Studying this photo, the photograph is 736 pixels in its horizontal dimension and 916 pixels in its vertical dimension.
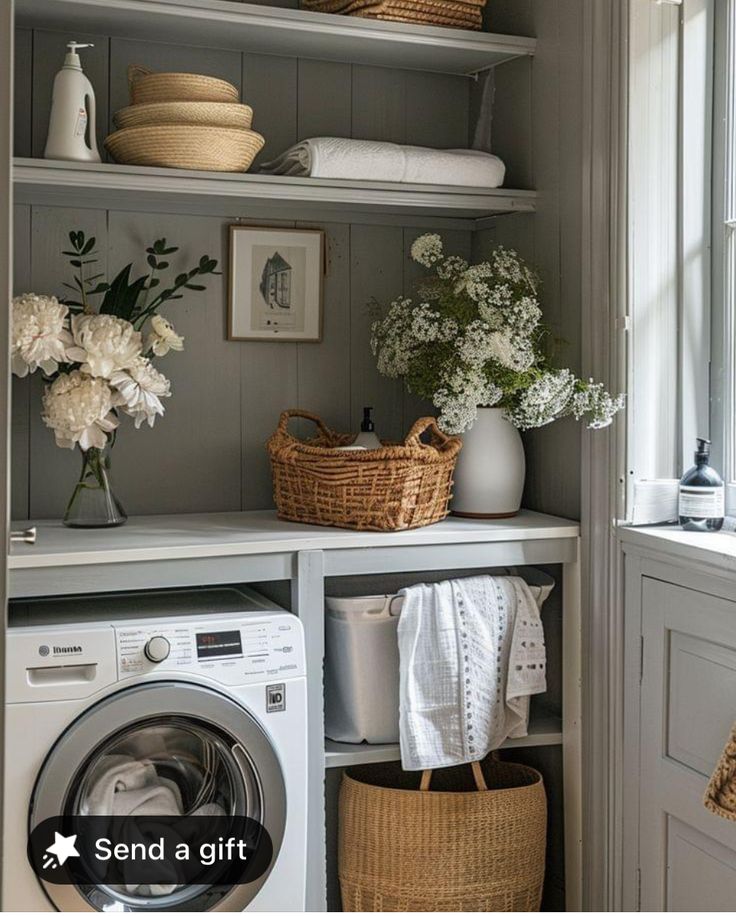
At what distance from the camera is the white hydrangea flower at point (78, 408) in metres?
2.23

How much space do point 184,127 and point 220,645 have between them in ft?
3.43

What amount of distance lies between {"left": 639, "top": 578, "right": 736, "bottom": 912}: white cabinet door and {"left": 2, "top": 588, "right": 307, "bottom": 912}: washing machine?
693 millimetres

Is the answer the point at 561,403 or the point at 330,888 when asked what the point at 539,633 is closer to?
the point at 561,403

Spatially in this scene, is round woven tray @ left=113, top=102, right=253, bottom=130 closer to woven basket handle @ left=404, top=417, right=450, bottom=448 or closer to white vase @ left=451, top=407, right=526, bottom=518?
woven basket handle @ left=404, top=417, right=450, bottom=448

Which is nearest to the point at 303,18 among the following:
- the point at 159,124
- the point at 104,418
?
the point at 159,124

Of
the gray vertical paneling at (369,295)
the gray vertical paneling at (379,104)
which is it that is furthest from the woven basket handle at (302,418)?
the gray vertical paneling at (379,104)

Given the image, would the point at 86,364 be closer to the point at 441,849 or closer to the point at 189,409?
the point at 189,409

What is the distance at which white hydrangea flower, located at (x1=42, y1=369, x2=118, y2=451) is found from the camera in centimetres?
223

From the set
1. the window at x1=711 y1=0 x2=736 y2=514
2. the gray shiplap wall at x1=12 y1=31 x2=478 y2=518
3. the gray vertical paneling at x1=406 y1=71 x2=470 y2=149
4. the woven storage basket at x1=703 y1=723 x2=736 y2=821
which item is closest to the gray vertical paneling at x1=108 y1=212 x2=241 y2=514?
the gray shiplap wall at x1=12 y1=31 x2=478 y2=518

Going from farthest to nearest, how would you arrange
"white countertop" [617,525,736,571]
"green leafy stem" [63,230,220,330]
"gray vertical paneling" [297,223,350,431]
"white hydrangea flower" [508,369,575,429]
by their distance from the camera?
1. "gray vertical paneling" [297,223,350,431]
2. "green leafy stem" [63,230,220,330]
3. "white hydrangea flower" [508,369,575,429]
4. "white countertop" [617,525,736,571]

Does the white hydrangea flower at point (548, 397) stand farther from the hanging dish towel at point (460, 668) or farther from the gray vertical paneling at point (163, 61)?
the gray vertical paneling at point (163, 61)

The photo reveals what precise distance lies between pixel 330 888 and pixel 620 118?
1.87 metres

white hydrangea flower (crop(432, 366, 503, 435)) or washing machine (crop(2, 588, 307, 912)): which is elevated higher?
white hydrangea flower (crop(432, 366, 503, 435))

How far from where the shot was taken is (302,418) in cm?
275
